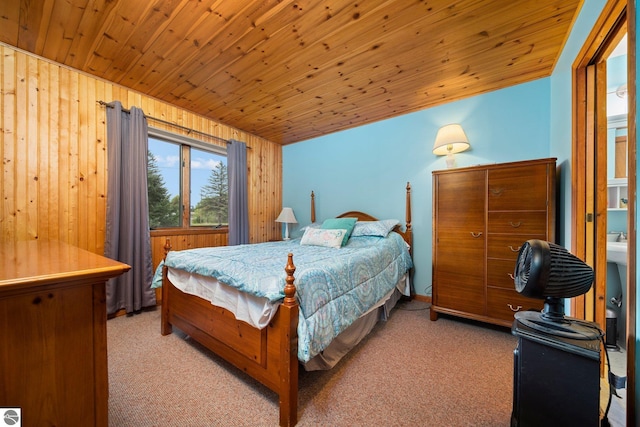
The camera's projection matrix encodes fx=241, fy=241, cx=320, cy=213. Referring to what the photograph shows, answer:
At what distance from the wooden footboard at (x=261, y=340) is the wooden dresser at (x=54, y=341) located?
2.25 feet

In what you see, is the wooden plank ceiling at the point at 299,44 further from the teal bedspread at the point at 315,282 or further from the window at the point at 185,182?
the teal bedspread at the point at 315,282

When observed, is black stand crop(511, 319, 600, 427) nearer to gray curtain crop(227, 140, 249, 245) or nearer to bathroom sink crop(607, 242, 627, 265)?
bathroom sink crop(607, 242, 627, 265)

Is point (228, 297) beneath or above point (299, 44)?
beneath

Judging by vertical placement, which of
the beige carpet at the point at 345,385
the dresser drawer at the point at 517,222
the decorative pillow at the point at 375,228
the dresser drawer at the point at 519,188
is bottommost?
the beige carpet at the point at 345,385

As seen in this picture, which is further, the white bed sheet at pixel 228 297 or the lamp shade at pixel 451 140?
the lamp shade at pixel 451 140

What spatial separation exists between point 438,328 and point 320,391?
1370 millimetres

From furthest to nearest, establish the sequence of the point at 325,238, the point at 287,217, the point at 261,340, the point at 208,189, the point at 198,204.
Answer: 1. the point at 287,217
2. the point at 208,189
3. the point at 198,204
4. the point at 325,238
5. the point at 261,340

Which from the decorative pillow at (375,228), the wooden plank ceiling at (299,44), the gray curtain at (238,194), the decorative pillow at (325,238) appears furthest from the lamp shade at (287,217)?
the wooden plank ceiling at (299,44)

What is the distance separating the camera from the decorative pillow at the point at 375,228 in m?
2.82

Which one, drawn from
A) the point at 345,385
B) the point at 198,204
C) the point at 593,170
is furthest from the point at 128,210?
the point at 593,170

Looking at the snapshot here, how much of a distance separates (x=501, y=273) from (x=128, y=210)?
3.64 meters

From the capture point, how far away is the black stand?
83cm

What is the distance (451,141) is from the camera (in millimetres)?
2588

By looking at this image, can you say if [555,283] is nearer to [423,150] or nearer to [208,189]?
[423,150]
